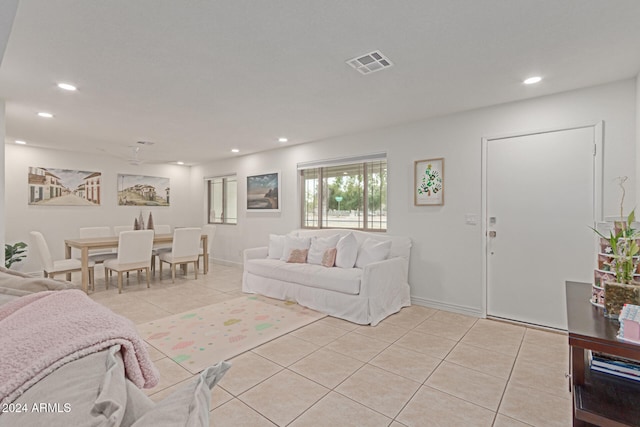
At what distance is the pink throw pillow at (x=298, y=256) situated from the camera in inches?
169

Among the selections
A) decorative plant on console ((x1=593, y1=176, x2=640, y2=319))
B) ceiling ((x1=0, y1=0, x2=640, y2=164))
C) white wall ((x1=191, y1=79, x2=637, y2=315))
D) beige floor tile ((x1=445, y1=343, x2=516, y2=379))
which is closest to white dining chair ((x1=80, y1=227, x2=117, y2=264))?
ceiling ((x1=0, y1=0, x2=640, y2=164))

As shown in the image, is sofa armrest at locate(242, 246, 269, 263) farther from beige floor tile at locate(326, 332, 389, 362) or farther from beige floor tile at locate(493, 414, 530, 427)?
beige floor tile at locate(493, 414, 530, 427)

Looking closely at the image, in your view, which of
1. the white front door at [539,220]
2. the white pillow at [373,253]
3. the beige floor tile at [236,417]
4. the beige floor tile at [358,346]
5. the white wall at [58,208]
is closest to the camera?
the beige floor tile at [236,417]

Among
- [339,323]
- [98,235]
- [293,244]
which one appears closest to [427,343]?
[339,323]

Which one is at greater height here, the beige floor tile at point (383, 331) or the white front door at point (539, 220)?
the white front door at point (539, 220)

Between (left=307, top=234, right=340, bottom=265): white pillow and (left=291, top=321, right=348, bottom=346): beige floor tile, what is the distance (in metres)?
1.11

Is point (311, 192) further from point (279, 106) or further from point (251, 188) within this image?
point (279, 106)

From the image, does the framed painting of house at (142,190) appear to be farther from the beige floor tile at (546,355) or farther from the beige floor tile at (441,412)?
the beige floor tile at (546,355)

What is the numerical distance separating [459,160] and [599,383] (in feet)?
8.60

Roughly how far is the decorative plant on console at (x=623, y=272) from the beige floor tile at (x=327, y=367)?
64.2 inches

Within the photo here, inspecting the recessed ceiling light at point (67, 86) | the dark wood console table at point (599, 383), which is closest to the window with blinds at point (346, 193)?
the dark wood console table at point (599, 383)

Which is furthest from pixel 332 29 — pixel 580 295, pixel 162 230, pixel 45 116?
pixel 162 230

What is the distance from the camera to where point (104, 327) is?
30.4 inches

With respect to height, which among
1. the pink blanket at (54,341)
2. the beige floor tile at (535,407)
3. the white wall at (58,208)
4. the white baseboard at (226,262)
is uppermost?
the white wall at (58,208)
